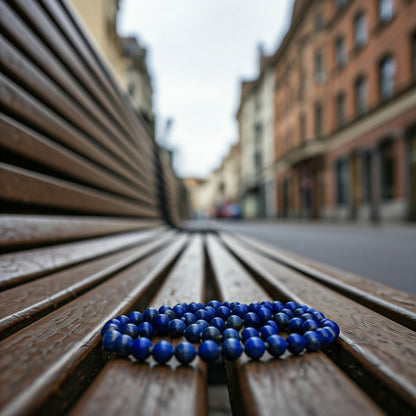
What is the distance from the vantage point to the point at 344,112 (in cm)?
1686

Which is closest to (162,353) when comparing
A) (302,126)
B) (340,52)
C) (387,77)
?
(387,77)

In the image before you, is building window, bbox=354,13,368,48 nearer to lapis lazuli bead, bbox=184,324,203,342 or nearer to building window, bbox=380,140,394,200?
building window, bbox=380,140,394,200

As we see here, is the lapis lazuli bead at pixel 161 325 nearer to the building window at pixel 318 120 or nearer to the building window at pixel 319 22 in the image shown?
the building window at pixel 318 120

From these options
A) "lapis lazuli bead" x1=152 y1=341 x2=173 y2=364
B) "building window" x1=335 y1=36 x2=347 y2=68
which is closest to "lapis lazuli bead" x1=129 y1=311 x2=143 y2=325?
"lapis lazuli bead" x1=152 y1=341 x2=173 y2=364

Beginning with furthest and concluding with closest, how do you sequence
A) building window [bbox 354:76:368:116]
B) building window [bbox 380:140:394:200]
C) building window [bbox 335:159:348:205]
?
1. building window [bbox 335:159:348:205]
2. building window [bbox 354:76:368:116]
3. building window [bbox 380:140:394:200]

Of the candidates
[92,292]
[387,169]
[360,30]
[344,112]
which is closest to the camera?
[92,292]

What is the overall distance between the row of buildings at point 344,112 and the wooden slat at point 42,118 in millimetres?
11883

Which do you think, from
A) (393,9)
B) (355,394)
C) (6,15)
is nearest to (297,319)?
(355,394)

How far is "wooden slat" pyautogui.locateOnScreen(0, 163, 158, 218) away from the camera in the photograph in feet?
4.33

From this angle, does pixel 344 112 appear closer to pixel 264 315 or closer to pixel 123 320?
pixel 264 315

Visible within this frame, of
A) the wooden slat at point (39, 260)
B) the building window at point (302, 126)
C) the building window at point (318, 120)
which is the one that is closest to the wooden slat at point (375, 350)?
the wooden slat at point (39, 260)

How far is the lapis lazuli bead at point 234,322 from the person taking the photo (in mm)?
861

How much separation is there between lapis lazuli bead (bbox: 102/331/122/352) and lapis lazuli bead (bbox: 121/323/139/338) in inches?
3.4

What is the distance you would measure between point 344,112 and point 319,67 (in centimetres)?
404
